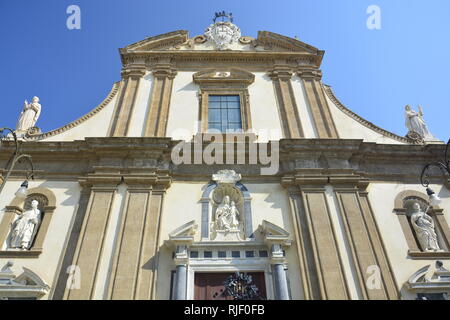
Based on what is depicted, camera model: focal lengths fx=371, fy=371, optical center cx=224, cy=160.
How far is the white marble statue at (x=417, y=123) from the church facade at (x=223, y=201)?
68mm

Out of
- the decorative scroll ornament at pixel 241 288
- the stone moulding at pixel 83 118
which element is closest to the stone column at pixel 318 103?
the decorative scroll ornament at pixel 241 288

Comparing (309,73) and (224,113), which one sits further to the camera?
(309,73)

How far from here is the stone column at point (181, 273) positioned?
923 cm

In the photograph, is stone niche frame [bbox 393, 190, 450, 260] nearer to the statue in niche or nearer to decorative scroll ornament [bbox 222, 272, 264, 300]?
decorative scroll ornament [bbox 222, 272, 264, 300]

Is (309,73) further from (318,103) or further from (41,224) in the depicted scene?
(41,224)

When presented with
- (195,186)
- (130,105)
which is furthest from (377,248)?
(130,105)

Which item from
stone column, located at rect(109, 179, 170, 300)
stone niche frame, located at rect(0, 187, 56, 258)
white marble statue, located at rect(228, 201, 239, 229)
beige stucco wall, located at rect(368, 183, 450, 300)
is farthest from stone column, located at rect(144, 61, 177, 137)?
beige stucco wall, located at rect(368, 183, 450, 300)

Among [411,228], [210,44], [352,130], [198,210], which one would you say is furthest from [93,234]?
[210,44]

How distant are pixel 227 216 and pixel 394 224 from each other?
195 inches

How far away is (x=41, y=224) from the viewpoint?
425 inches

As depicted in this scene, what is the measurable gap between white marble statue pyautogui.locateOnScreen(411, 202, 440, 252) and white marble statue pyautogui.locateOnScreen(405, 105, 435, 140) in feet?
11.0

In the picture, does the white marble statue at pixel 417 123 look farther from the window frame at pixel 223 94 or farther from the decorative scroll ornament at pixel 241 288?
the decorative scroll ornament at pixel 241 288

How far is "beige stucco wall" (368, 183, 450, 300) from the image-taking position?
10031mm

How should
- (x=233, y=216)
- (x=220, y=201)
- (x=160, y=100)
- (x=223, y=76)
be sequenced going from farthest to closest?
(x=223, y=76) < (x=160, y=100) < (x=220, y=201) < (x=233, y=216)
